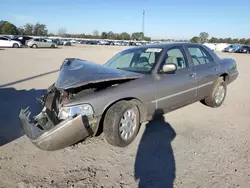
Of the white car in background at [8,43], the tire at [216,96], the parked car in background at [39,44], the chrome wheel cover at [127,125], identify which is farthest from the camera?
A: the parked car in background at [39,44]

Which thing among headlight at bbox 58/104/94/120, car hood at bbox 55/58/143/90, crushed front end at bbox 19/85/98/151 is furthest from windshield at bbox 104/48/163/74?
crushed front end at bbox 19/85/98/151

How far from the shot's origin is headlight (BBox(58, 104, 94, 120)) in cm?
318

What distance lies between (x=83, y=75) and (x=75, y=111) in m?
0.60

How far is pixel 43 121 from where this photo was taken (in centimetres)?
351

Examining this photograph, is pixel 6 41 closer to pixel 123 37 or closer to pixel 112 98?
pixel 112 98

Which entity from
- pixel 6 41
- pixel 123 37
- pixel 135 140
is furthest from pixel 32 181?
pixel 123 37

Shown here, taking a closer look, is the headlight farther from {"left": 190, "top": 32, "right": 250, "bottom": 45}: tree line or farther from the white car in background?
{"left": 190, "top": 32, "right": 250, "bottom": 45}: tree line

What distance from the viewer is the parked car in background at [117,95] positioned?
318 cm

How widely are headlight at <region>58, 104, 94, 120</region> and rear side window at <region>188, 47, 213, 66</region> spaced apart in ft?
9.17

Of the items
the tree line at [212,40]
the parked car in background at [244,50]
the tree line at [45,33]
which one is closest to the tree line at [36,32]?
the tree line at [45,33]

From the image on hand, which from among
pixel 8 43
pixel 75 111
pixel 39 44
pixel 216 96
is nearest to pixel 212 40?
pixel 39 44

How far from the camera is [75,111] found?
3.18 m

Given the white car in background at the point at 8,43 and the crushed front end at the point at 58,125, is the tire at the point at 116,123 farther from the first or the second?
the white car in background at the point at 8,43

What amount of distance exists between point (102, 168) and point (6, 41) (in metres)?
33.1
